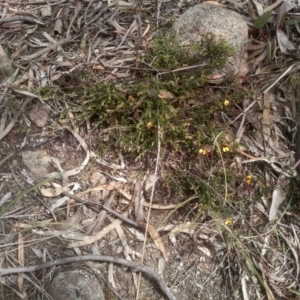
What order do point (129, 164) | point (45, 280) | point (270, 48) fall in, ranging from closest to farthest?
point (45, 280)
point (129, 164)
point (270, 48)

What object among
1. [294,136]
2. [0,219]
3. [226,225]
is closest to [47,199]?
[0,219]

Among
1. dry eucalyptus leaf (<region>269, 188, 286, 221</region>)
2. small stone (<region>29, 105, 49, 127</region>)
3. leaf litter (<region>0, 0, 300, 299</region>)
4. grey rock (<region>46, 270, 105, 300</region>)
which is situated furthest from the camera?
small stone (<region>29, 105, 49, 127</region>)

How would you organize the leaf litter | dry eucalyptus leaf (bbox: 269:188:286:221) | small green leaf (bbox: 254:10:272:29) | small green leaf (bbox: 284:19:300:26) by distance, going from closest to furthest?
1. the leaf litter
2. dry eucalyptus leaf (bbox: 269:188:286:221)
3. small green leaf (bbox: 254:10:272:29)
4. small green leaf (bbox: 284:19:300:26)

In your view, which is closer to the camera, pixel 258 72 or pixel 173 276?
pixel 173 276

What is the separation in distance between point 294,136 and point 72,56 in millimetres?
1218

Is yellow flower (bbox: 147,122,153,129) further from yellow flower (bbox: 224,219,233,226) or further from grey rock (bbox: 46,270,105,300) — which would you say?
grey rock (bbox: 46,270,105,300)

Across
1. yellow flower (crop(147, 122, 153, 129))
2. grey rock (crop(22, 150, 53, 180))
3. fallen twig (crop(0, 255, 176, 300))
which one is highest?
yellow flower (crop(147, 122, 153, 129))

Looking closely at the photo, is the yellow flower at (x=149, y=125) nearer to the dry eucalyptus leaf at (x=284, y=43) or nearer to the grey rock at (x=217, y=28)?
the grey rock at (x=217, y=28)

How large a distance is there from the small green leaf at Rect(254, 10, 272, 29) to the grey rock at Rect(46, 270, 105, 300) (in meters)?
1.57

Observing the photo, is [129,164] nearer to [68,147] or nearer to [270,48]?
[68,147]

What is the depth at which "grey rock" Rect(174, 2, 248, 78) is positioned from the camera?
2.54 m

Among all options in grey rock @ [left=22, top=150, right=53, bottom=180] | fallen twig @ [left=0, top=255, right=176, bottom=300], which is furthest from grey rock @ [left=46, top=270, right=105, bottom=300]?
grey rock @ [left=22, top=150, right=53, bottom=180]

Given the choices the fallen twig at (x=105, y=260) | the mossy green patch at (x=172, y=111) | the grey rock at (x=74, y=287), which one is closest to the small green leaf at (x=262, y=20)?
the mossy green patch at (x=172, y=111)

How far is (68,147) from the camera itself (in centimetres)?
247
